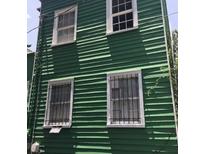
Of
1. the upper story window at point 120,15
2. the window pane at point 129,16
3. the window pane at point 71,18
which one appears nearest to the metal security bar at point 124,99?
the upper story window at point 120,15

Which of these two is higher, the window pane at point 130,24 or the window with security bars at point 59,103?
the window pane at point 130,24

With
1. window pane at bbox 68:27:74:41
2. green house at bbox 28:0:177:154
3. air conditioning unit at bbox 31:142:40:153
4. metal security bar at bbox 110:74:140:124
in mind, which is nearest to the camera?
green house at bbox 28:0:177:154

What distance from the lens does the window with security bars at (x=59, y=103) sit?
24.6 ft

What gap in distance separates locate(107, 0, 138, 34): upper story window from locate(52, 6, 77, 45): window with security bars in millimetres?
1584

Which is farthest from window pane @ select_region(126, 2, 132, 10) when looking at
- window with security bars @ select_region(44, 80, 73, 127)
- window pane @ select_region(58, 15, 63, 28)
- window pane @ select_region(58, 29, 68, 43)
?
window with security bars @ select_region(44, 80, 73, 127)

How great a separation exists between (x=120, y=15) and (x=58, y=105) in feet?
12.8

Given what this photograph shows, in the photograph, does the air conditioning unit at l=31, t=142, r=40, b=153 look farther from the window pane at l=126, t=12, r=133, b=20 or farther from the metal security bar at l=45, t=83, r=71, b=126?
the window pane at l=126, t=12, r=133, b=20

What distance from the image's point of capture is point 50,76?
8359 millimetres

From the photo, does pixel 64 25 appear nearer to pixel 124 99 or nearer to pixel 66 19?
pixel 66 19

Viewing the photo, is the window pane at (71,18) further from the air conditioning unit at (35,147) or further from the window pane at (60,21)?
the air conditioning unit at (35,147)

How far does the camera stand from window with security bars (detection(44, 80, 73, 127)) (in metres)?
7.51

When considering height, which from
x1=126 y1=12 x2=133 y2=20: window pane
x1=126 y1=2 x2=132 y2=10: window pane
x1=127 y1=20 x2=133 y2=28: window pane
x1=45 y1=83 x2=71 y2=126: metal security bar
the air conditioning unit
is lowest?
the air conditioning unit
